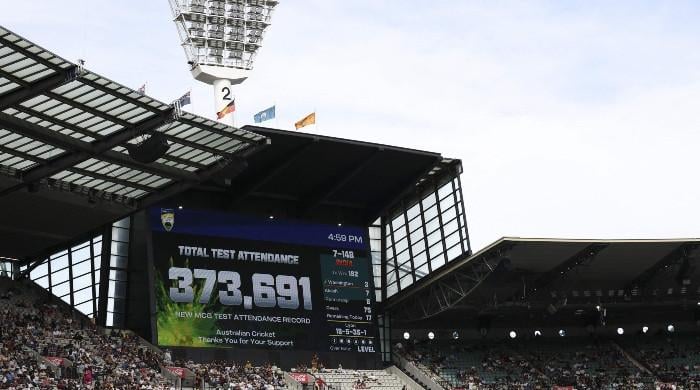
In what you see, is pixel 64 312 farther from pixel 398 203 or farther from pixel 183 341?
pixel 398 203

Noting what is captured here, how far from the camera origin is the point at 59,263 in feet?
199

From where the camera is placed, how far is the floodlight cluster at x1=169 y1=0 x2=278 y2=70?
233ft

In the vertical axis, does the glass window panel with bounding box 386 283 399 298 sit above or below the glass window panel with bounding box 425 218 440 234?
below

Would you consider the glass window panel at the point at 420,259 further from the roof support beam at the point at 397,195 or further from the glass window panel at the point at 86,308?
the glass window panel at the point at 86,308

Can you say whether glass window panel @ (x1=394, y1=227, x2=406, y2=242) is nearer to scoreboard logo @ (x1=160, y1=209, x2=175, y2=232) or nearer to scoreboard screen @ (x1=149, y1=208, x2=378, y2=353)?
scoreboard screen @ (x1=149, y1=208, x2=378, y2=353)

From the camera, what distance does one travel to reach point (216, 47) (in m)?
72.2

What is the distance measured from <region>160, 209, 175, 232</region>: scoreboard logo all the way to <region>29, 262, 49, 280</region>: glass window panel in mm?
6101

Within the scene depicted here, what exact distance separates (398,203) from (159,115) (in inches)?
865

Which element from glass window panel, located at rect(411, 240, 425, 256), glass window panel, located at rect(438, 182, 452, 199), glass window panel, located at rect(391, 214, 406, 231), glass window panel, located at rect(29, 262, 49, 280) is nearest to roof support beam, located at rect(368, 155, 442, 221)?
glass window panel, located at rect(391, 214, 406, 231)

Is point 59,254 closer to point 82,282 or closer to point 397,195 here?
point 82,282

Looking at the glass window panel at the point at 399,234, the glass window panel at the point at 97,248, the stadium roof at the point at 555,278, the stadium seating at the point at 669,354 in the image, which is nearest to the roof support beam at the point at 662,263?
the stadium roof at the point at 555,278

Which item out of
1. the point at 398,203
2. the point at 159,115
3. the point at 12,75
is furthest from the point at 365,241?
the point at 12,75

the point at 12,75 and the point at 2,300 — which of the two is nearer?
the point at 12,75

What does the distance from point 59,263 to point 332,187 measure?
1408cm
